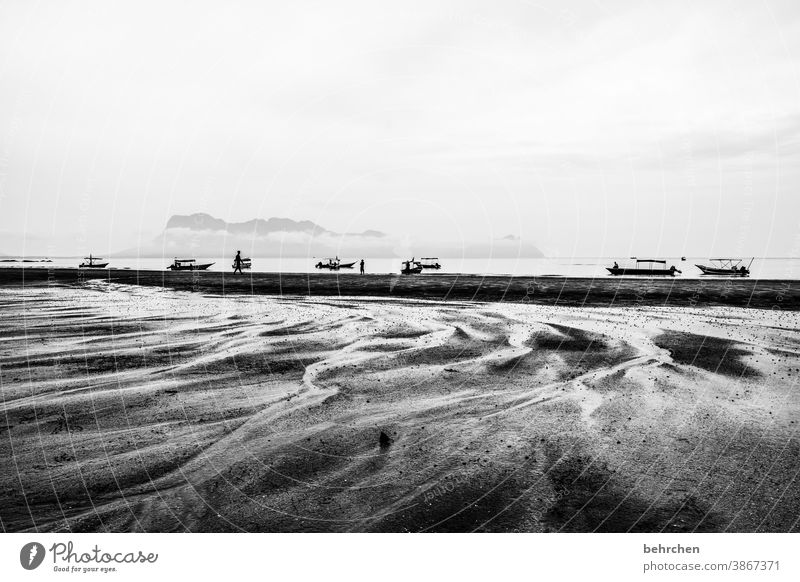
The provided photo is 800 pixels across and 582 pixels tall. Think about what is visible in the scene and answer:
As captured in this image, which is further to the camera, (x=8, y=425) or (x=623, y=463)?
(x=8, y=425)

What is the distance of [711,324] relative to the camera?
71.6 feet

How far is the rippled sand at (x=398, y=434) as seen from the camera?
229 inches

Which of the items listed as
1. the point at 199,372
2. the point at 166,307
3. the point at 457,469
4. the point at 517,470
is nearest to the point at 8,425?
the point at 199,372

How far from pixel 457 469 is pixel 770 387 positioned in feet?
28.7

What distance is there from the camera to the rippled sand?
5809mm
